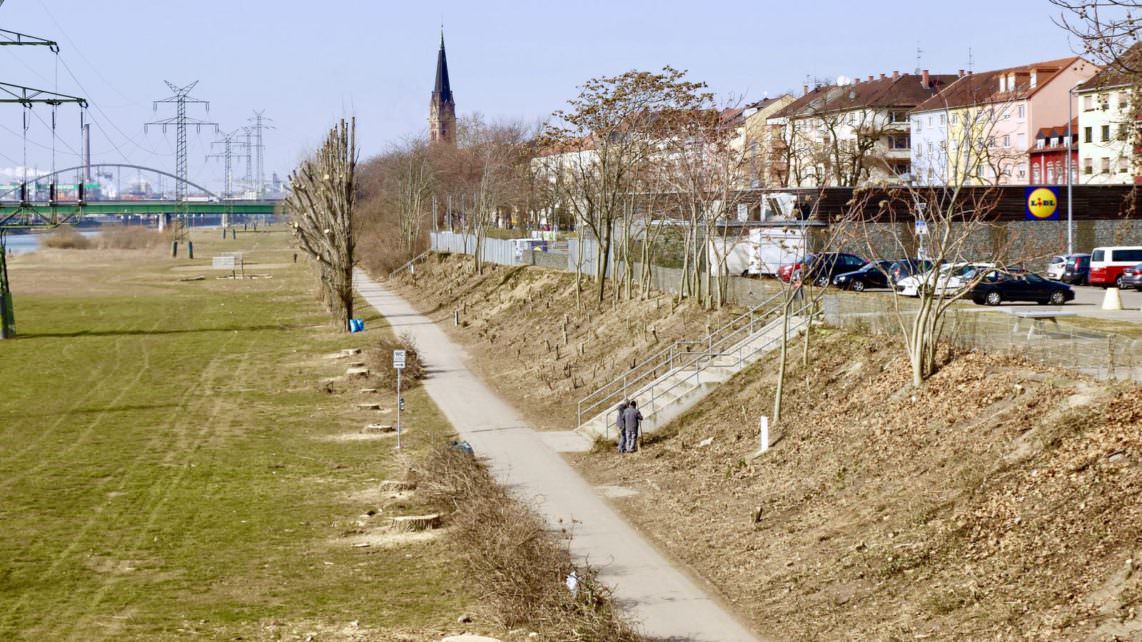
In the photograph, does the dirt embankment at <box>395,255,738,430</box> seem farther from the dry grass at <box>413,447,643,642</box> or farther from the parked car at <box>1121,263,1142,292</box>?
the parked car at <box>1121,263,1142,292</box>

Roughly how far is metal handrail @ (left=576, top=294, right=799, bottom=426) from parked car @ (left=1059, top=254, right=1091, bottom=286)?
61.9 ft

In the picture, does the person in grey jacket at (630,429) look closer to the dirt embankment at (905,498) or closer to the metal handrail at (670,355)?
the dirt embankment at (905,498)

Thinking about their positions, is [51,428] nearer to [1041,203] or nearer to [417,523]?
[417,523]

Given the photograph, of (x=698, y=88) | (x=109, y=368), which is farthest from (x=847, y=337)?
(x=109, y=368)

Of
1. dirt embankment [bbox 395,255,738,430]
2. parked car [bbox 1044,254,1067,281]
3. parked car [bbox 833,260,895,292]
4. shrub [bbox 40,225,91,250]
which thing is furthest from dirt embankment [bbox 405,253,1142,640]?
shrub [bbox 40,225,91,250]

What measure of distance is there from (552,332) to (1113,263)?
22604 millimetres

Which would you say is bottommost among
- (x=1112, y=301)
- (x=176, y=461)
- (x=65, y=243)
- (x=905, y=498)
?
(x=176, y=461)

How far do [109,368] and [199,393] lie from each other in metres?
9.33

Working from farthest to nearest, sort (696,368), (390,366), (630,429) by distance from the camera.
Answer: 1. (390,366)
2. (696,368)
3. (630,429)

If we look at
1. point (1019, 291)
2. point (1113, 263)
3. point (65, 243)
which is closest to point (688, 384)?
point (1019, 291)

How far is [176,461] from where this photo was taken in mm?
33188

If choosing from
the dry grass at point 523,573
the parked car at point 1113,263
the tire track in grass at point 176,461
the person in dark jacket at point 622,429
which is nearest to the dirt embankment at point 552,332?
the person in dark jacket at point 622,429

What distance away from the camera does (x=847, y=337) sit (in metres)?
33.0

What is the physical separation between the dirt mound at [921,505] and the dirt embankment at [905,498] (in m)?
0.04
